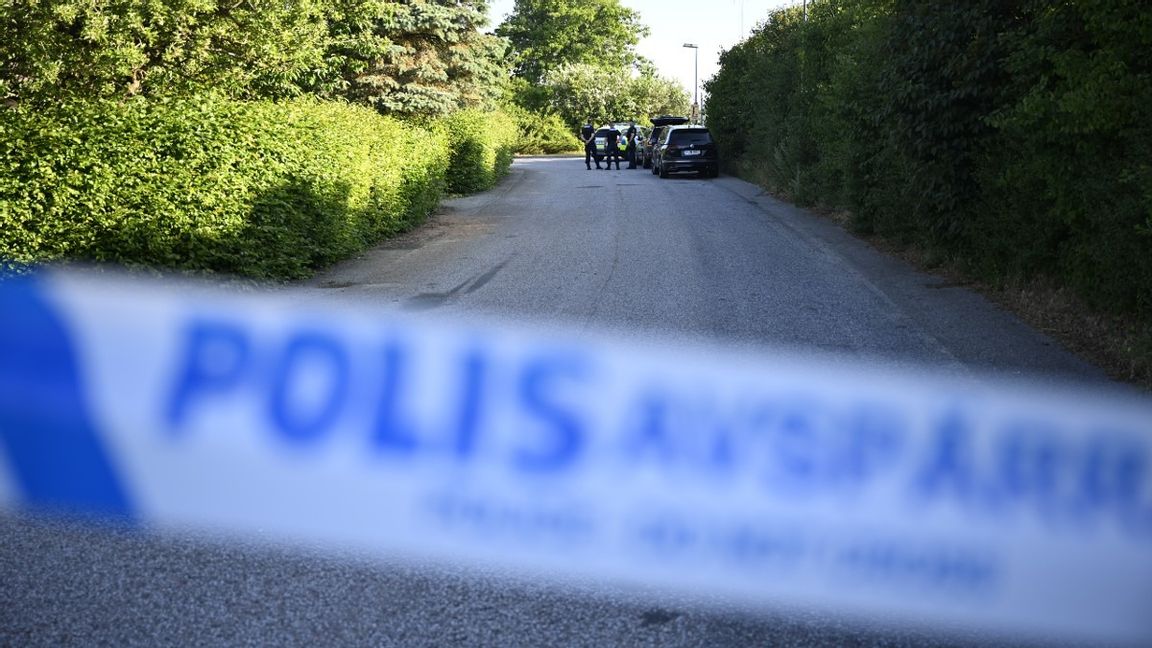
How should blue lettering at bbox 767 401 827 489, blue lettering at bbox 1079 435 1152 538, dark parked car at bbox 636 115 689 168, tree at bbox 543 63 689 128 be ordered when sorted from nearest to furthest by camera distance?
blue lettering at bbox 1079 435 1152 538 → blue lettering at bbox 767 401 827 489 → dark parked car at bbox 636 115 689 168 → tree at bbox 543 63 689 128

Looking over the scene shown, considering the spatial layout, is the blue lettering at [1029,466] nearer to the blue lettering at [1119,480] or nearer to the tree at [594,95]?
the blue lettering at [1119,480]

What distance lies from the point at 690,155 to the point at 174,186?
1042 inches

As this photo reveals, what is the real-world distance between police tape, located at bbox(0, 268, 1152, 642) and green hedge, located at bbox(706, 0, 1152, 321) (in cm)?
177

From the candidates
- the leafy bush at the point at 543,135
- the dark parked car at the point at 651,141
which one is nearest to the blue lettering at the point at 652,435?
the dark parked car at the point at 651,141

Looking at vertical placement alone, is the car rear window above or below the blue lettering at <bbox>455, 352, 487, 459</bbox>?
above

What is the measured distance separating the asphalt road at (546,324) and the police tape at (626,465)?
27 cm

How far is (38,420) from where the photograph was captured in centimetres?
632

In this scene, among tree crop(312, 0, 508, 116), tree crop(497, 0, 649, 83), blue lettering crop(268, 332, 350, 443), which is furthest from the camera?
tree crop(497, 0, 649, 83)

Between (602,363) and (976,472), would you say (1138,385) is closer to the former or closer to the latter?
(976,472)

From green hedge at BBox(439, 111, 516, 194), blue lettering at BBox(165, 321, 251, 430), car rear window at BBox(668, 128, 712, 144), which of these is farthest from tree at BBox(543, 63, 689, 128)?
blue lettering at BBox(165, 321, 251, 430)

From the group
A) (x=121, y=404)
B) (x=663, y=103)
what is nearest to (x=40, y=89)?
(x=121, y=404)

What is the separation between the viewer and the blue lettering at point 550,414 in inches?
223

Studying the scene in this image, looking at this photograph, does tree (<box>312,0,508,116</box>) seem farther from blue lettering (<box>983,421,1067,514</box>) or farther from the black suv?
blue lettering (<box>983,421,1067,514</box>)

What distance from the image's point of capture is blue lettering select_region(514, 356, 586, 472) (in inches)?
223
